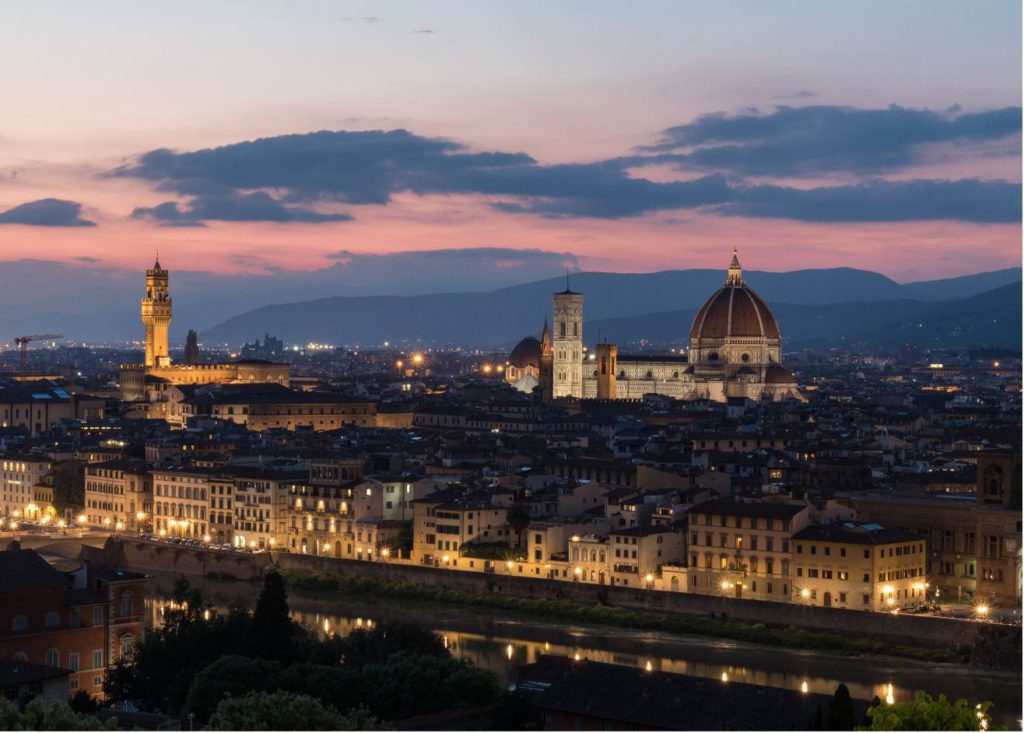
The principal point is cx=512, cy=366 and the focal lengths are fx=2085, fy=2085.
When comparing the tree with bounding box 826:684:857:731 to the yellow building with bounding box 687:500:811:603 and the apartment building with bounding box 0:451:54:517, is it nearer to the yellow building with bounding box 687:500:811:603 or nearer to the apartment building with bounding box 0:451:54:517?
the yellow building with bounding box 687:500:811:603

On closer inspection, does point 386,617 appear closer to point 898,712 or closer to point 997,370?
point 898,712

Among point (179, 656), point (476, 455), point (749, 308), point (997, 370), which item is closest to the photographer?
point (179, 656)

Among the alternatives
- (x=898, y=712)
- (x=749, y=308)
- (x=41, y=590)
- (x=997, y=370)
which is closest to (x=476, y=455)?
(x=41, y=590)

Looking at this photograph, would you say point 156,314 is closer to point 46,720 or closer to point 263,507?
point 263,507

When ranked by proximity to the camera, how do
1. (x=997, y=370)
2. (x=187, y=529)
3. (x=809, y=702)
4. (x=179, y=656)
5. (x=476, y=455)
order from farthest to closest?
(x=997, y=370) < (x=476, y=455) < (x=187, y=529) < (x=179, y=656) < (x=809, y=702)

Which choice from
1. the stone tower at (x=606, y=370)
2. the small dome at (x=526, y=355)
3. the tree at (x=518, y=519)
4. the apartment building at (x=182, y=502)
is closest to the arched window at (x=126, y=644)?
the tree at (x=518, y=519)

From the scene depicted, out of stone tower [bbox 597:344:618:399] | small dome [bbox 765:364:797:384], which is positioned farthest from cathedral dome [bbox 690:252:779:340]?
stone tower [bbox 597:344:618:399]
